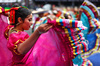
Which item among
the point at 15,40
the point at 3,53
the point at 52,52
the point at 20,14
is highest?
the point at 20,14

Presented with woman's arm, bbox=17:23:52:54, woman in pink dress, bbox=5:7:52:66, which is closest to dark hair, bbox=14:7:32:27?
woman in pink dress, bbox=5:7:52:66

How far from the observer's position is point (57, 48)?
1107 millimetres

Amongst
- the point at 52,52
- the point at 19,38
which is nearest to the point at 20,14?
the point at 19,38

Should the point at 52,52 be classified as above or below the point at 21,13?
below

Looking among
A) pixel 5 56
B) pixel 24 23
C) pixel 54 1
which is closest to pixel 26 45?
pixel 24 23

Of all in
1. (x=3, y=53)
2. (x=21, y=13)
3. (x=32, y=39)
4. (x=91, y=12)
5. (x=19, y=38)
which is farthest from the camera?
(x=91, y=12)

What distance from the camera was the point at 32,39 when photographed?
0.86 m

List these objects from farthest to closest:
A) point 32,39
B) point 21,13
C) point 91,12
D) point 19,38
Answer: point 91,12 → point 21,13 → point 19,38 → point 32,39

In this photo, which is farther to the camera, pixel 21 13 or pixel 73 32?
pixel 21 13

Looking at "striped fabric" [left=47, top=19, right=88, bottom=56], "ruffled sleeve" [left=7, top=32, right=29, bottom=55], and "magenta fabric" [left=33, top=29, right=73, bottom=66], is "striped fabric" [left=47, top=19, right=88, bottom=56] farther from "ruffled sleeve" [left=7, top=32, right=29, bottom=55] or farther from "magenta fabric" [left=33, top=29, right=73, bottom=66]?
"ruffled sleeve" [left=7, top=32, right=29, bottom=55]

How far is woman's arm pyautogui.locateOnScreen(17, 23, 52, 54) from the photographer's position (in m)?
0.82

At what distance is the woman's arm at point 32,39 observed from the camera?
32.4 inches

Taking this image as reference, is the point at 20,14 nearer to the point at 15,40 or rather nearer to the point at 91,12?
the point at 15,40

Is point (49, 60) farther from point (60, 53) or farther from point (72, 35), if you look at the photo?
point (72, 35)
